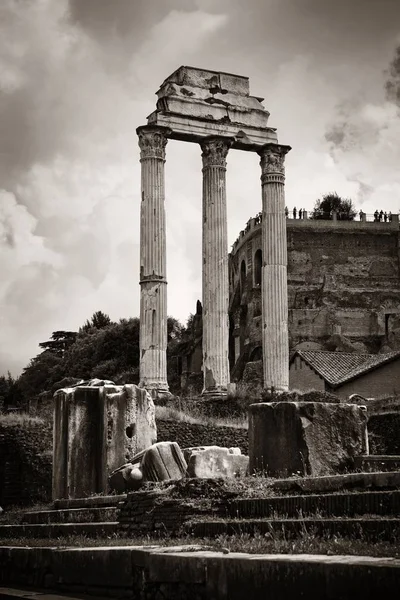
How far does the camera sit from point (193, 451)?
12141 mm

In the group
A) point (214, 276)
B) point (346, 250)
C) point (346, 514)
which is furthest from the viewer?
point (346, 250)

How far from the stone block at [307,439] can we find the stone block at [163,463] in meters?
1.03

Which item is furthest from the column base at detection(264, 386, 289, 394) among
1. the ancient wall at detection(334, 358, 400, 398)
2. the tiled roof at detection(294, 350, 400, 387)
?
the tiled roof at detection(294, 350, 400, 387)

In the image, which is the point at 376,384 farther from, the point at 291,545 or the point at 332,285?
the point at 291,545

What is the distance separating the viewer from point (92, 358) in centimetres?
6044

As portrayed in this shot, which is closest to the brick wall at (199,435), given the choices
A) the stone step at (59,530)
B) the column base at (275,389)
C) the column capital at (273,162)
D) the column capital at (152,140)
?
the column base at (275,389)

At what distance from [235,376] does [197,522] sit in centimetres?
4477

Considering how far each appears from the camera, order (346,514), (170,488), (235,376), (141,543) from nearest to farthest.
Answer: (346,514) < (141,543) < (170,488) < (235,376)

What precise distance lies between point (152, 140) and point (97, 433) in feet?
54.1

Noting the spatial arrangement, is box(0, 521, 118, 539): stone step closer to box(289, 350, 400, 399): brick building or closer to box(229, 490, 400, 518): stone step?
box(229, 490, 400, 518): stone step

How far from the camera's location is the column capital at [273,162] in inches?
1245

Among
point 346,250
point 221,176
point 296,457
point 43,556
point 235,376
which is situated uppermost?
point 346,250

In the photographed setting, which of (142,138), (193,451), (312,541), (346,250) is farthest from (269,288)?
(346,250)

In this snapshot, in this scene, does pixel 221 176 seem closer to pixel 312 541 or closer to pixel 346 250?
pixel 312 541
